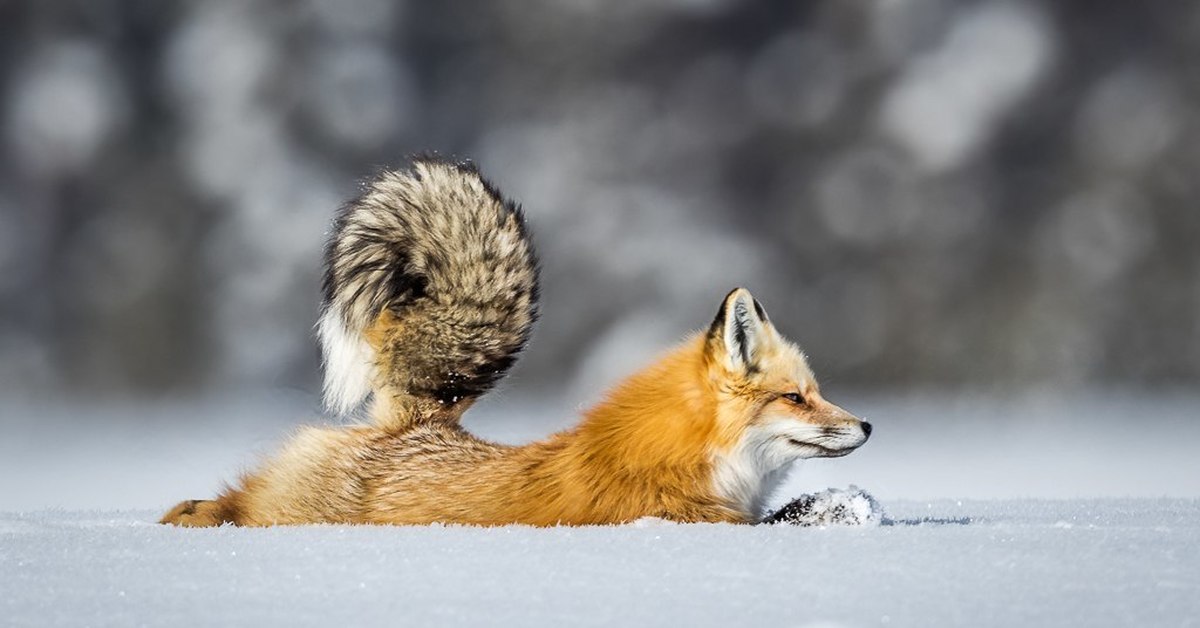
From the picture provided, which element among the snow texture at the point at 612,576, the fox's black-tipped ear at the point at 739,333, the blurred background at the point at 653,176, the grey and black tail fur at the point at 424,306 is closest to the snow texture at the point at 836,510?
the snow texture at the point at 612,576

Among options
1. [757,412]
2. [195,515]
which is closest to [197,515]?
[195,515]

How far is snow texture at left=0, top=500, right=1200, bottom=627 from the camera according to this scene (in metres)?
1.64

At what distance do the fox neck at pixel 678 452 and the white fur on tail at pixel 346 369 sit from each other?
589 mm

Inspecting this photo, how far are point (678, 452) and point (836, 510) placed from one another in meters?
0.32

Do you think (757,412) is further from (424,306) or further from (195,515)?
(195,515)

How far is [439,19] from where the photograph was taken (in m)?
13.9

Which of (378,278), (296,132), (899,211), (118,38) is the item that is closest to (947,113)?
(899,211)

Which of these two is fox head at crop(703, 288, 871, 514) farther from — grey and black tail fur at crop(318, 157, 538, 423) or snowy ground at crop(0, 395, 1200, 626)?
grey and black tail fur at crop(318, 157, 538, 423)

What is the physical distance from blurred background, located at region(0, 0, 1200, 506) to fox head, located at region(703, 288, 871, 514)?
318 inches

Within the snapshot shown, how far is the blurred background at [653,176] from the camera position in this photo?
11.8 meters

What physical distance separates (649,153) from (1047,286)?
154 inches

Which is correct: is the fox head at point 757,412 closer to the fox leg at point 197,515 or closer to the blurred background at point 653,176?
the fox leg at point 197,515

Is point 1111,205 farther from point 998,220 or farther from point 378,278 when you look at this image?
point 378,278

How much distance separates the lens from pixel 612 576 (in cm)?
186
